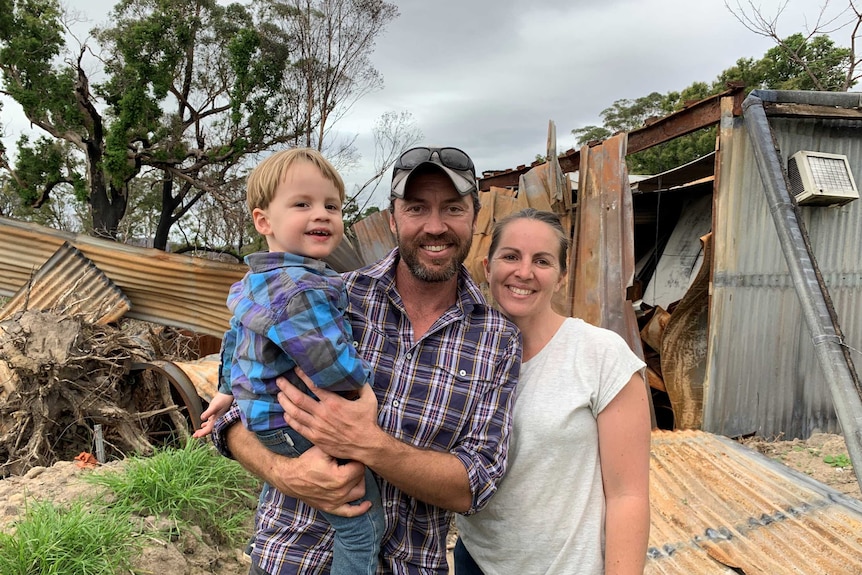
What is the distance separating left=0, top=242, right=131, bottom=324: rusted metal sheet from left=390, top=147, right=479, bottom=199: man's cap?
427cm

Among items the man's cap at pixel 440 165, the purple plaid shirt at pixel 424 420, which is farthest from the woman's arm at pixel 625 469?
the man's cap at pixel 440 165

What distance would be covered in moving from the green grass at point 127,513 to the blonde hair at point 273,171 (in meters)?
2.10

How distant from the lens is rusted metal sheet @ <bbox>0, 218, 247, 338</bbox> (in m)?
4.76

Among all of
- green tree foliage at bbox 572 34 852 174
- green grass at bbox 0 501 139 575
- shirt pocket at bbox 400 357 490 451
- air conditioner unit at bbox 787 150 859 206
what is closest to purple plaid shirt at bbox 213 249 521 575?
shirt pocket at bbox 400 357 490 451

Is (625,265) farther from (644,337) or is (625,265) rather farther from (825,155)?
(825,155)

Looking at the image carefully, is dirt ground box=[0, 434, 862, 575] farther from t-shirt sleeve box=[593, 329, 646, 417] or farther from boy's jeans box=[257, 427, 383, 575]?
t-shirt sleeve box=[593, 329, 646, 417]

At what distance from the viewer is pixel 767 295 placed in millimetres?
4727

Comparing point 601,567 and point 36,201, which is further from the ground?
point 36,201

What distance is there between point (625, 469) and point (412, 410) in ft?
1.98

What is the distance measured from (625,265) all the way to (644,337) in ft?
4.35

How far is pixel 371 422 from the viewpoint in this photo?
4.25ft

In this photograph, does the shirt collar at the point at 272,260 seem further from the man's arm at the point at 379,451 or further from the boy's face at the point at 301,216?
the man's arm at the point at 379,451

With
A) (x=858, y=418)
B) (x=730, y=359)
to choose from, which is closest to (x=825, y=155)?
(x=730, y=359)

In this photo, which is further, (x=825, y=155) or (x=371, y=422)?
(x=825, y=155)
